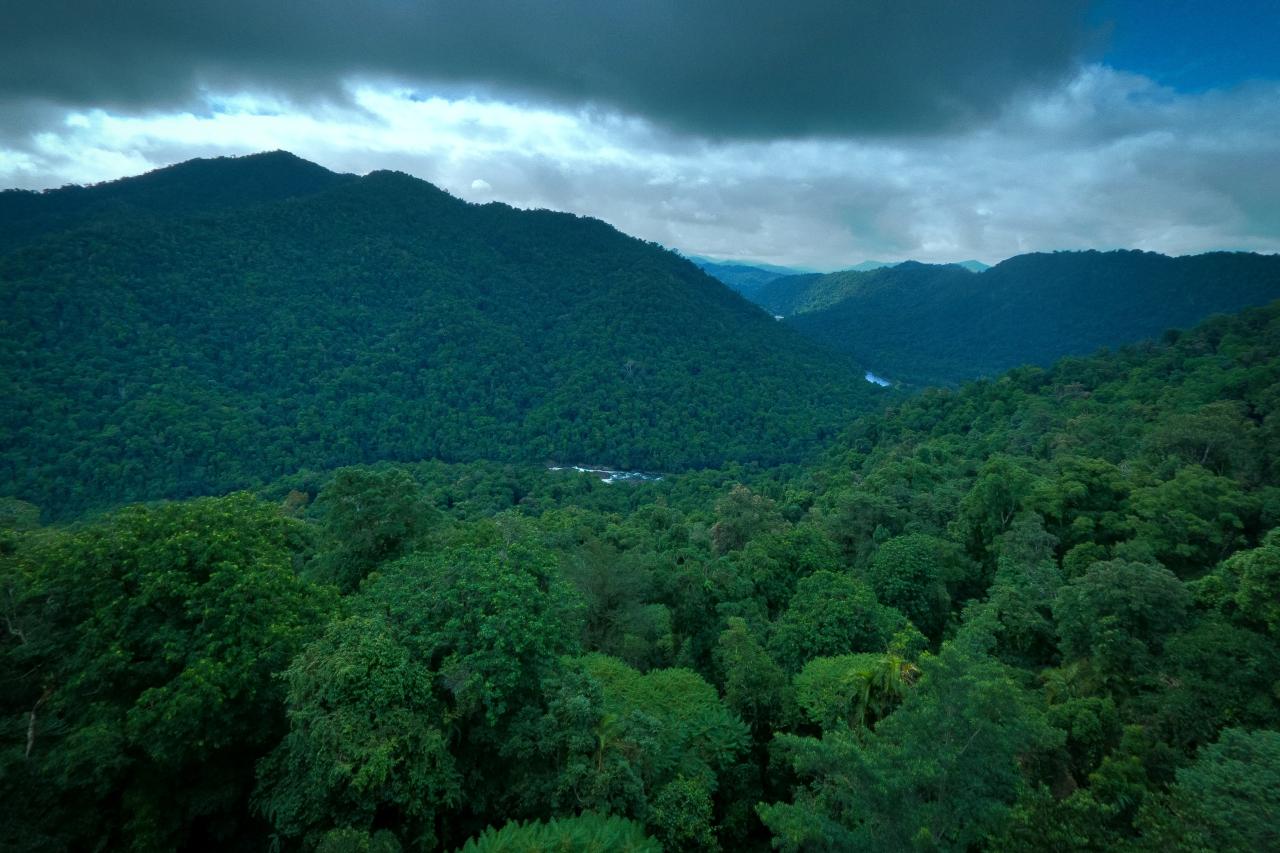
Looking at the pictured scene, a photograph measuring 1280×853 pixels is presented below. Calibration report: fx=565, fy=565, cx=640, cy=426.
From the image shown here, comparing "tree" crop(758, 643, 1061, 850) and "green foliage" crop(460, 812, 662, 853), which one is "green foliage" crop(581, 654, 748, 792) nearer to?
"green foliage" crop(460, 812, 662, 853)

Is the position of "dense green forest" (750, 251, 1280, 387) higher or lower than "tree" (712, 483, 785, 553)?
A: higher

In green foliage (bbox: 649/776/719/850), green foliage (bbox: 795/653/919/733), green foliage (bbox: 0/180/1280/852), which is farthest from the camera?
green foliage (bbox: 795/653/919/733)

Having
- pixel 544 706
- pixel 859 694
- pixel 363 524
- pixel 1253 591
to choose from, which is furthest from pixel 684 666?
pixel 1253 591

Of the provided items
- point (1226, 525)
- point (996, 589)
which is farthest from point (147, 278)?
point (1226, 525)

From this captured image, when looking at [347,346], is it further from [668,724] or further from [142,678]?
[668,724]

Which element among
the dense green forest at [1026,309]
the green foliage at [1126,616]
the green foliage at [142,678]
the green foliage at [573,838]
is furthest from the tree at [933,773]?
the dense green forest at [1026,309]

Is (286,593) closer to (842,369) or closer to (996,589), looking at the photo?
(996,589)

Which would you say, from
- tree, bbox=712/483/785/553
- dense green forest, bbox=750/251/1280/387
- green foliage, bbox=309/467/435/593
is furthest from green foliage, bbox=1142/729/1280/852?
dense green forest, bbox=750/251/1280/387
